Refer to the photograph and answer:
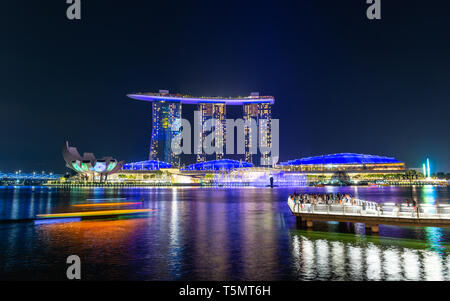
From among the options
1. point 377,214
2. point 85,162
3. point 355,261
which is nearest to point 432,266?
point 355,261

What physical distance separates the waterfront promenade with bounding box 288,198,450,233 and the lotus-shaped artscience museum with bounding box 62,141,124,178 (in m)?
127

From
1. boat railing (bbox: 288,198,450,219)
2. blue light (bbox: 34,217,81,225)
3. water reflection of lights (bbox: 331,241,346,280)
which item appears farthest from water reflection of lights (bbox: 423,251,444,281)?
blue light (bbox: 34,217,81,225)

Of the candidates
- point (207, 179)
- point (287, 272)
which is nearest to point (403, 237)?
point (287, 272)

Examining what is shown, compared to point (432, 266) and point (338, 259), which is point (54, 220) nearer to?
point (338, 259)

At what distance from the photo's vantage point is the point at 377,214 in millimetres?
25766

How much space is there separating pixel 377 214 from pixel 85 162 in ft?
439

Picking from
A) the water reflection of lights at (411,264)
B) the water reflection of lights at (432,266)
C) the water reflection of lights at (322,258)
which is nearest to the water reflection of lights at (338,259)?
the water reflection of lights at (322,258)

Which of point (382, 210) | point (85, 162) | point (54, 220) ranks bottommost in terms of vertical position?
point (54, 220)

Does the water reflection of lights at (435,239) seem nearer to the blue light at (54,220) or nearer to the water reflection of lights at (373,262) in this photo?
the water reflection of lights at (373,262)

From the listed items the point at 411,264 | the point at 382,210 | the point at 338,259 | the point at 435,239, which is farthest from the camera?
the point at 435,239

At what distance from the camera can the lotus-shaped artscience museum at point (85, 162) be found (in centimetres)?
13875

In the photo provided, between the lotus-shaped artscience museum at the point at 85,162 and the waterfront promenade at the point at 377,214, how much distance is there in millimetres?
126661

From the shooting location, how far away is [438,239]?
2608cm
